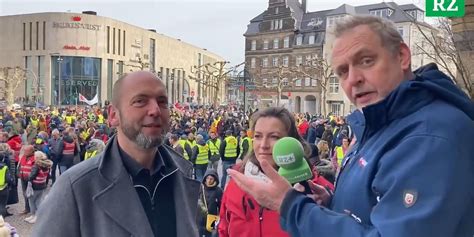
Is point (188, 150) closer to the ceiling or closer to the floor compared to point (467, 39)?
closer to the floor

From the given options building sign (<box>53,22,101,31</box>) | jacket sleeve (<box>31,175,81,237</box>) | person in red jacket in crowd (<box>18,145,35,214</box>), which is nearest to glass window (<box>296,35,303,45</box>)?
building sign (<box>53,22,101,31</box>)

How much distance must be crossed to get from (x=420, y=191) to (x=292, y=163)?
0.60 meters

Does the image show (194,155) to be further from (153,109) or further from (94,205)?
(94,205)

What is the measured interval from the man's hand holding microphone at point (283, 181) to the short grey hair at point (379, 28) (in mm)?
516

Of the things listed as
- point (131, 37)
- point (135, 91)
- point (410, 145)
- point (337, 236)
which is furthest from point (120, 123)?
point (131, 37)

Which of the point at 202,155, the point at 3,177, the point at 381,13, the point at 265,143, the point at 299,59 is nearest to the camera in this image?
the point at 381,13

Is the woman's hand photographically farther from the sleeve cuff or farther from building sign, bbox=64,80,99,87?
building sign, bbox=64,80,99,87

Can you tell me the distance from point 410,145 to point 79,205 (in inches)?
61.9

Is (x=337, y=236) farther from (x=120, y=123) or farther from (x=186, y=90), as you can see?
(x=186, y=90)

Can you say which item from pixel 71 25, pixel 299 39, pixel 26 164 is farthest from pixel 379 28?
pixel 71 25

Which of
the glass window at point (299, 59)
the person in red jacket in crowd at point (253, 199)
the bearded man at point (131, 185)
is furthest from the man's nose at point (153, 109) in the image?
the glass window at point (299, 59)

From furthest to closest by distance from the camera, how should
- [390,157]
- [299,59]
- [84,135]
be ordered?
[299,59] → [84,135] → [390,157]

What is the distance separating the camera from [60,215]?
2.11 metres

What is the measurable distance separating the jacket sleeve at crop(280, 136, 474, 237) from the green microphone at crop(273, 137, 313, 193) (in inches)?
14.4
